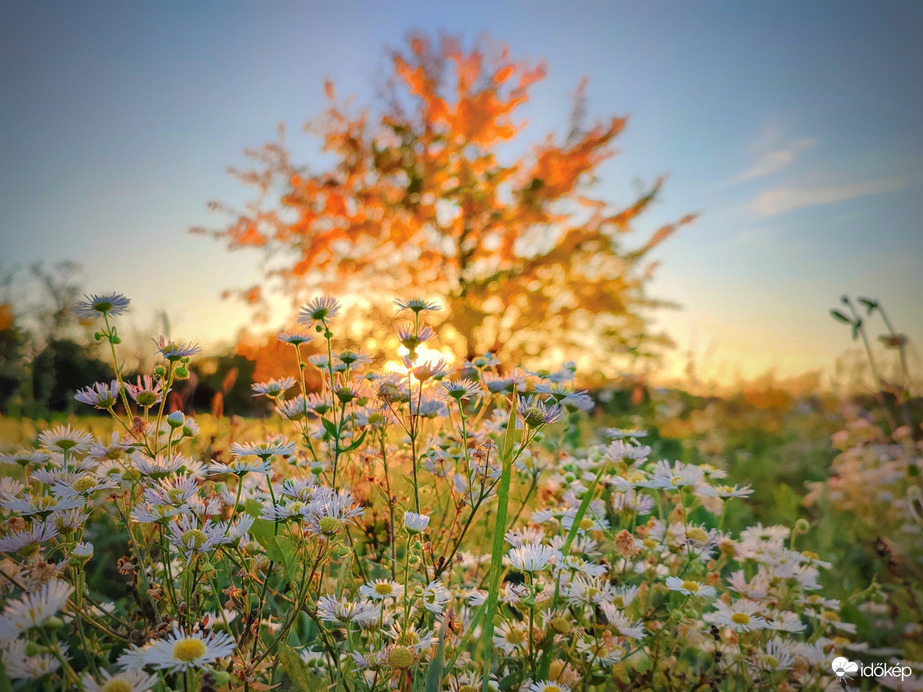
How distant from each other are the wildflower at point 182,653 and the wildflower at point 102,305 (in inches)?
23.7

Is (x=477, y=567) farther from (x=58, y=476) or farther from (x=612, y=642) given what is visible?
(x=58, y=476)

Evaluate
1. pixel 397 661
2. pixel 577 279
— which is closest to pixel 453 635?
pixel 397 661

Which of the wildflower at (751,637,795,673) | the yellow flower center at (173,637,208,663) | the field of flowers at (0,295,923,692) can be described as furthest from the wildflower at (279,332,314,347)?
the wildflower at (751,637,795,673)

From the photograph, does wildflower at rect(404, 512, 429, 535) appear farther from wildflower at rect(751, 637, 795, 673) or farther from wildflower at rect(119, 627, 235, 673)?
wildflower at rect(751, 637, 795, 673)

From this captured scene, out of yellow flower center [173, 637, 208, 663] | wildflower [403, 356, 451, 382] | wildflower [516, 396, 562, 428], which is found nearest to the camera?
yellow flower center [173, 637, 208, 663]

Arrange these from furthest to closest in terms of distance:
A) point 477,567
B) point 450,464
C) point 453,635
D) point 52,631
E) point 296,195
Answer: point 296,195, point 450,464, point 477,567, point 453,635, point 52,631

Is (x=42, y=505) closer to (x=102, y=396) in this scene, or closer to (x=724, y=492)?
(x=102, y=396)

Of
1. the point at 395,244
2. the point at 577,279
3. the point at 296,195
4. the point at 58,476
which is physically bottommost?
the point at 58,476

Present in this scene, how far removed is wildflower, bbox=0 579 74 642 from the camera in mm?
593

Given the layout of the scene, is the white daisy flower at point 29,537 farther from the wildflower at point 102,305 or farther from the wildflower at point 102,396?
the wildflower at point 102,305

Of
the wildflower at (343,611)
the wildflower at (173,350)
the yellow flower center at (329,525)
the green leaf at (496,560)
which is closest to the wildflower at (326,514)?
the yellow flower center at (329,525)

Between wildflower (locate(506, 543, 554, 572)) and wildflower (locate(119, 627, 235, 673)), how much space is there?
17.3 inches

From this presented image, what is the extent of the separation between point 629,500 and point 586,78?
6134 mm

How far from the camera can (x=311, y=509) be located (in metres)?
0.87
